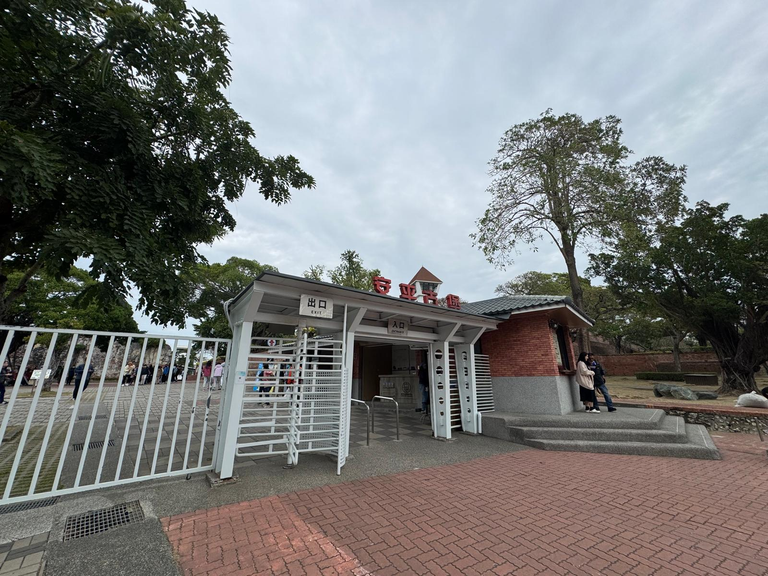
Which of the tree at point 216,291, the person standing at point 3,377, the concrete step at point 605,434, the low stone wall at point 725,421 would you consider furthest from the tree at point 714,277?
the tree at point 216,291

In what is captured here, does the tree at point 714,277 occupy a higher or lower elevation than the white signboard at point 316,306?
higher

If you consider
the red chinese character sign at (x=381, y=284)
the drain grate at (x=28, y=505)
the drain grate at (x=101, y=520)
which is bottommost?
the drain grate at (x=101, y=520)

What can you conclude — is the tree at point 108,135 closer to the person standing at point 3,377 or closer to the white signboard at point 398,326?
the person standing at point 3,377

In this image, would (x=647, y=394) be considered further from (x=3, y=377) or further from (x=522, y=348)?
(x=3, y=377)

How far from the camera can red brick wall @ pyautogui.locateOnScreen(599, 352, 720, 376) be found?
2736cm

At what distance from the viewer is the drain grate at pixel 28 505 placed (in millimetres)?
3488

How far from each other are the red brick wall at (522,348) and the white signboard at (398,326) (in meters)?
3.98

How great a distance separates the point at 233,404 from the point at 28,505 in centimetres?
232

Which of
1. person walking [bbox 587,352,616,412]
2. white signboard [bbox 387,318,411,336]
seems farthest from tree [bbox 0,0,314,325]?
person walking [bbox 587,352,616,412]

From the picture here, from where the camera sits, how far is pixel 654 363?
29.3m

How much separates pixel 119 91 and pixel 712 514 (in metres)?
10.7

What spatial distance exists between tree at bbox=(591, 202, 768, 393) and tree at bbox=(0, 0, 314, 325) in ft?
55.6

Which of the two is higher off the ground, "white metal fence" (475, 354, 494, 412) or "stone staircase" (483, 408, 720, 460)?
"white metal fence" (475, 354, 494, 412)

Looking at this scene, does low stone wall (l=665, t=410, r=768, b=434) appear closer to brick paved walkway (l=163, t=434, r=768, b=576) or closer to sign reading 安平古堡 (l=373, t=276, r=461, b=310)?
brick paved walkway (l=163, t=434, r=768, b=576)
